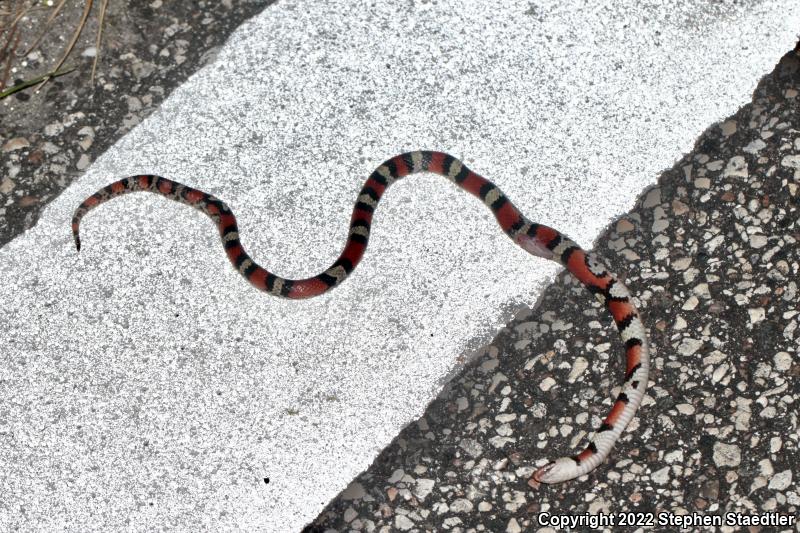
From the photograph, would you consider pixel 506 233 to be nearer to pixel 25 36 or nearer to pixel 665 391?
pixel 665 391

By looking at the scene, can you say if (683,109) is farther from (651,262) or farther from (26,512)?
(26,512)

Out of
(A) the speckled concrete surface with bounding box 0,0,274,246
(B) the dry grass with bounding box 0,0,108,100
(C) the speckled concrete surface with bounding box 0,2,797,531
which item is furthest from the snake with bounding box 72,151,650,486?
(B) the dry grass with bounding box 0,0,108,100

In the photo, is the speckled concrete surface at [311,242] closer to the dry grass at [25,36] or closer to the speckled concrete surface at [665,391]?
the speckled concrete surface at [665,391]

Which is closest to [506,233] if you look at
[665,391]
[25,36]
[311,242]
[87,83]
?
[311,242]

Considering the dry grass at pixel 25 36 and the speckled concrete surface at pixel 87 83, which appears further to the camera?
the dry grass at pixel 25 36

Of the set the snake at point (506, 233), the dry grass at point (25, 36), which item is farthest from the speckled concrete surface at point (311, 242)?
the dry grass at point (25, 36)

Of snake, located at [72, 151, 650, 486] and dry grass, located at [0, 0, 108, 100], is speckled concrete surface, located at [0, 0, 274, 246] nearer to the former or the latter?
dry grass, located at [0, 0, 108, 100]
